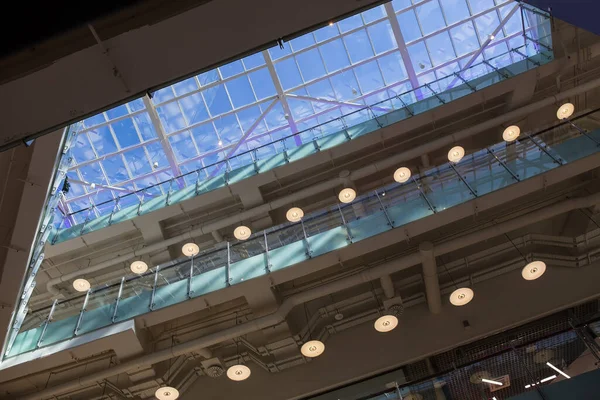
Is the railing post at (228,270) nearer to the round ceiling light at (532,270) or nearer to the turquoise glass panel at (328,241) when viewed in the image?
the turquoise glass panel at (328,241)

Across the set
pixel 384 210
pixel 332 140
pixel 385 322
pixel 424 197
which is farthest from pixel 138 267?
pixel 424 197

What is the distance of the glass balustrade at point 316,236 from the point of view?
13.7 meters

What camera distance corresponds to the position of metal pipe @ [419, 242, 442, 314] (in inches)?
544

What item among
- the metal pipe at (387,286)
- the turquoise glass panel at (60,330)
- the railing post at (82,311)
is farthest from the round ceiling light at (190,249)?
the metal pipe at (387,286)

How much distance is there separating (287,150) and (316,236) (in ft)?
20.9

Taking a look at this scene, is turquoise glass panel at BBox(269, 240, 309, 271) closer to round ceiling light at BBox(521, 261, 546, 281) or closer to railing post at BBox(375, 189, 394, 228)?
railing post at BBox(375, 189, 394, 228)

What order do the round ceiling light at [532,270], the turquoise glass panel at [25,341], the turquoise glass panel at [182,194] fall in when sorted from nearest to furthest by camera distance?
1. the round ceiling light at [532,270]
2. the turquoise glass panel at [25,341]
3. the turquoise glass panel at [182,194]

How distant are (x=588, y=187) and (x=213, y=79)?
1780 centimetres

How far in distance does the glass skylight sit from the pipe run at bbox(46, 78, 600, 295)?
590 cm

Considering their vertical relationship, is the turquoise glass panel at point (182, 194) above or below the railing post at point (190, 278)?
above

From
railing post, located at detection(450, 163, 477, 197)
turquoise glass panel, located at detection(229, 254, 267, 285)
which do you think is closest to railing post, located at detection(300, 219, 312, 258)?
turquoise glass panel, located at detection(229, 254, 267, 285)

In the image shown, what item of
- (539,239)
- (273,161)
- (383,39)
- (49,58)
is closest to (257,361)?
(273,161)

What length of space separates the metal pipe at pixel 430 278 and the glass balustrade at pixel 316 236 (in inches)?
40.2

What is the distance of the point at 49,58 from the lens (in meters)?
2.75
